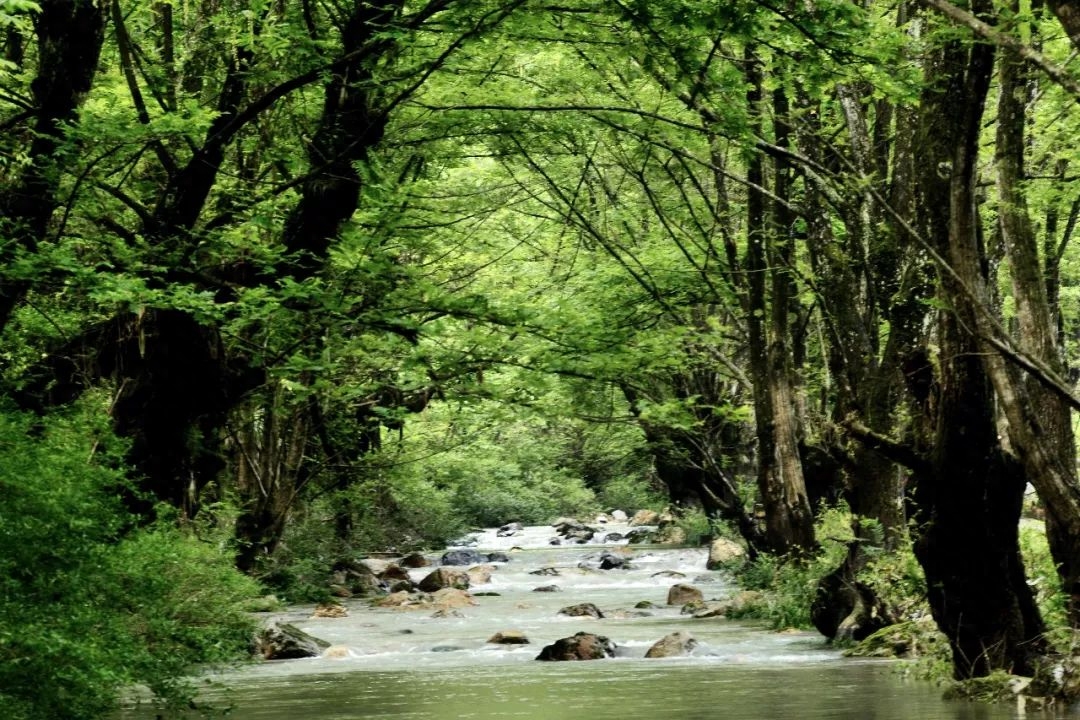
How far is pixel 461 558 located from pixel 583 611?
1220cm

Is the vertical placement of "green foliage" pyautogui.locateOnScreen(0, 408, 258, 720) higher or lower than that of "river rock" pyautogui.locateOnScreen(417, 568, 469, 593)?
higher

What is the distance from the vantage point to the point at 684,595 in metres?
20.4

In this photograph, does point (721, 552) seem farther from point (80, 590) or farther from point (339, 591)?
point (80, 590)

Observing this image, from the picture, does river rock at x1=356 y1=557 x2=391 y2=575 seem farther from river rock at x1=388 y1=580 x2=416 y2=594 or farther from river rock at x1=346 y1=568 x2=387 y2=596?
river rock at x1=388 y1=580 x2=416 y2=594

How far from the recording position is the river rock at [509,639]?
15523mm

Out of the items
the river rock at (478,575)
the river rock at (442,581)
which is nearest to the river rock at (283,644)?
the river rock at (442,581)

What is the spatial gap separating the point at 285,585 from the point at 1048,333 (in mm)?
15614

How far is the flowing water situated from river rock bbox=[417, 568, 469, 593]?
9.92ft

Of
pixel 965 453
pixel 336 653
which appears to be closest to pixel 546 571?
pixel 336 653

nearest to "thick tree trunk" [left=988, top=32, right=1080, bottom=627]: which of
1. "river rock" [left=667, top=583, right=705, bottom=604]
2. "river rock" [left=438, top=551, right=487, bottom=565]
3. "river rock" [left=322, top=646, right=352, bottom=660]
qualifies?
"river rock" [left=322, top=646, right=352, bottom=660]

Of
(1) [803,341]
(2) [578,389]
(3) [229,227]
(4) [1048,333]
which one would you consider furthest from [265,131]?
(1) [803,341]

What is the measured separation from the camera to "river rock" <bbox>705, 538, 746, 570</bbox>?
25.6 metres

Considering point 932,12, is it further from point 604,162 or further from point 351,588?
point 351,588

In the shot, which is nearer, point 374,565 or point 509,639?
point 509,639
